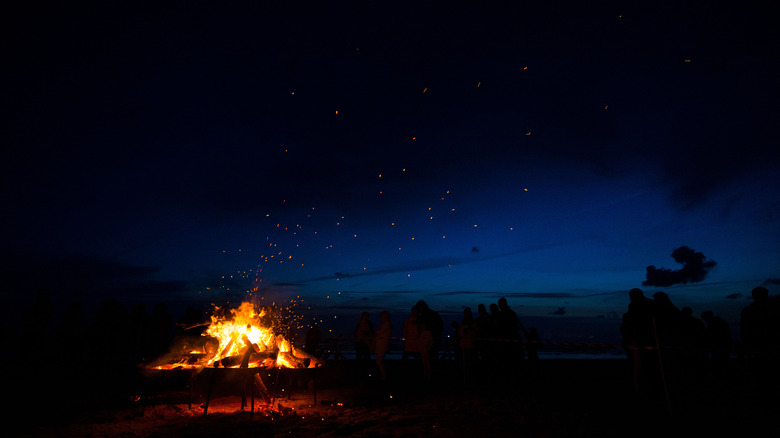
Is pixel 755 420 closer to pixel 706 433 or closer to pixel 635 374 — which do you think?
pixel 706 433

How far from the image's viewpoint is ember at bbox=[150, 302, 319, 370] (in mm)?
8508

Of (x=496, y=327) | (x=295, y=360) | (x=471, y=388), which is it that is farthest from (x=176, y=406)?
(x=496, y=327)

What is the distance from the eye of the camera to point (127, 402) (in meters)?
8.50

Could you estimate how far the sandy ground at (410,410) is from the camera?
6.15 metres

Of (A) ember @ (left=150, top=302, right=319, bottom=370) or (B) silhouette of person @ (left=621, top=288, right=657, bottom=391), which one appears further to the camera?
(A) ember @ (left=150, top=302, right=319, bottom=370)

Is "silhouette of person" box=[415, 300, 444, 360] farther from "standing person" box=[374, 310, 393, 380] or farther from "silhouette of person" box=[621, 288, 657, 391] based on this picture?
"silhouette of person" box=[621, 288, 657, 391]

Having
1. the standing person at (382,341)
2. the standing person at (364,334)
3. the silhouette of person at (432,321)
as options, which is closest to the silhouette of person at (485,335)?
the silhouette of person at (432,321)

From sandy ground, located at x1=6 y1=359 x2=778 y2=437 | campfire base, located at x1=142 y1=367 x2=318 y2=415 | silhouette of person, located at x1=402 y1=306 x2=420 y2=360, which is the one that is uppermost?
silhouette of person, located at x1=402 y1=306 x2=420 y2=360

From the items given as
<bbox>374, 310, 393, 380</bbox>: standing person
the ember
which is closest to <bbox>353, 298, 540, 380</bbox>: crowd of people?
<bbox>374, 310, 393, 380</bbox>: standing person

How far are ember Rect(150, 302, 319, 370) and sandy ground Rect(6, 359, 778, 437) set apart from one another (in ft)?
1.72

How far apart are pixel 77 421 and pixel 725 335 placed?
47.5 ft

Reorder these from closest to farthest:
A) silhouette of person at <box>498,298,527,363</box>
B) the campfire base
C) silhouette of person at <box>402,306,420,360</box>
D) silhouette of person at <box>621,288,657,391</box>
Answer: silhouette of person at <box>621,288,657,391</box> < the campfire base < silhouette of person at <box>498,298,527,363</box> < silhouette of person at <box>402,306,420,360</box>

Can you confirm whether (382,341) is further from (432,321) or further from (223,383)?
(223,383)

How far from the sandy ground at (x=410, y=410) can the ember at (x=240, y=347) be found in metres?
0.52
